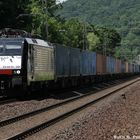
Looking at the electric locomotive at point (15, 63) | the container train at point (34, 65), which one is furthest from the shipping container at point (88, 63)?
the electric locomotive at point (15, 63)

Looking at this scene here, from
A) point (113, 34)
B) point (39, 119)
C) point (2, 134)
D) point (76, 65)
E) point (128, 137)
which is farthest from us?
point (113, 34)

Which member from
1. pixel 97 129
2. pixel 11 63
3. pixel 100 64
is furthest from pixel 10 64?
pixel 100 64

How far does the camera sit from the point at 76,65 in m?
39.2

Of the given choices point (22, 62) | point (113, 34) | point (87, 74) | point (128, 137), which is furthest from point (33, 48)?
point (113, 34)

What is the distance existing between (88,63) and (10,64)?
22165mm

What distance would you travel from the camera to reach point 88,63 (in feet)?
150

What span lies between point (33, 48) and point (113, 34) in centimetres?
13850

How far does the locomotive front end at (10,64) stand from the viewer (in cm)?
2375

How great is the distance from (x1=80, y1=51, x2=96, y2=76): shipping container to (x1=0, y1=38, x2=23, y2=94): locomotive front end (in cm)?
1736

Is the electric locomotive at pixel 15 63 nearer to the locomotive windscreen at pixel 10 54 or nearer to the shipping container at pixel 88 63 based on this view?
the locomotive windscreen at pixel 10 54

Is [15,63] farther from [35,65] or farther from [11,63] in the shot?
[35,65]

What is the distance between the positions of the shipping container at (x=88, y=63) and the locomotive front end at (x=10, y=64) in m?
17.4

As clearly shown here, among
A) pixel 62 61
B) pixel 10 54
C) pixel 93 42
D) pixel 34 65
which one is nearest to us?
pixel 10 54

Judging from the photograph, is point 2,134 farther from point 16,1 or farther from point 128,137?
point 16,1
